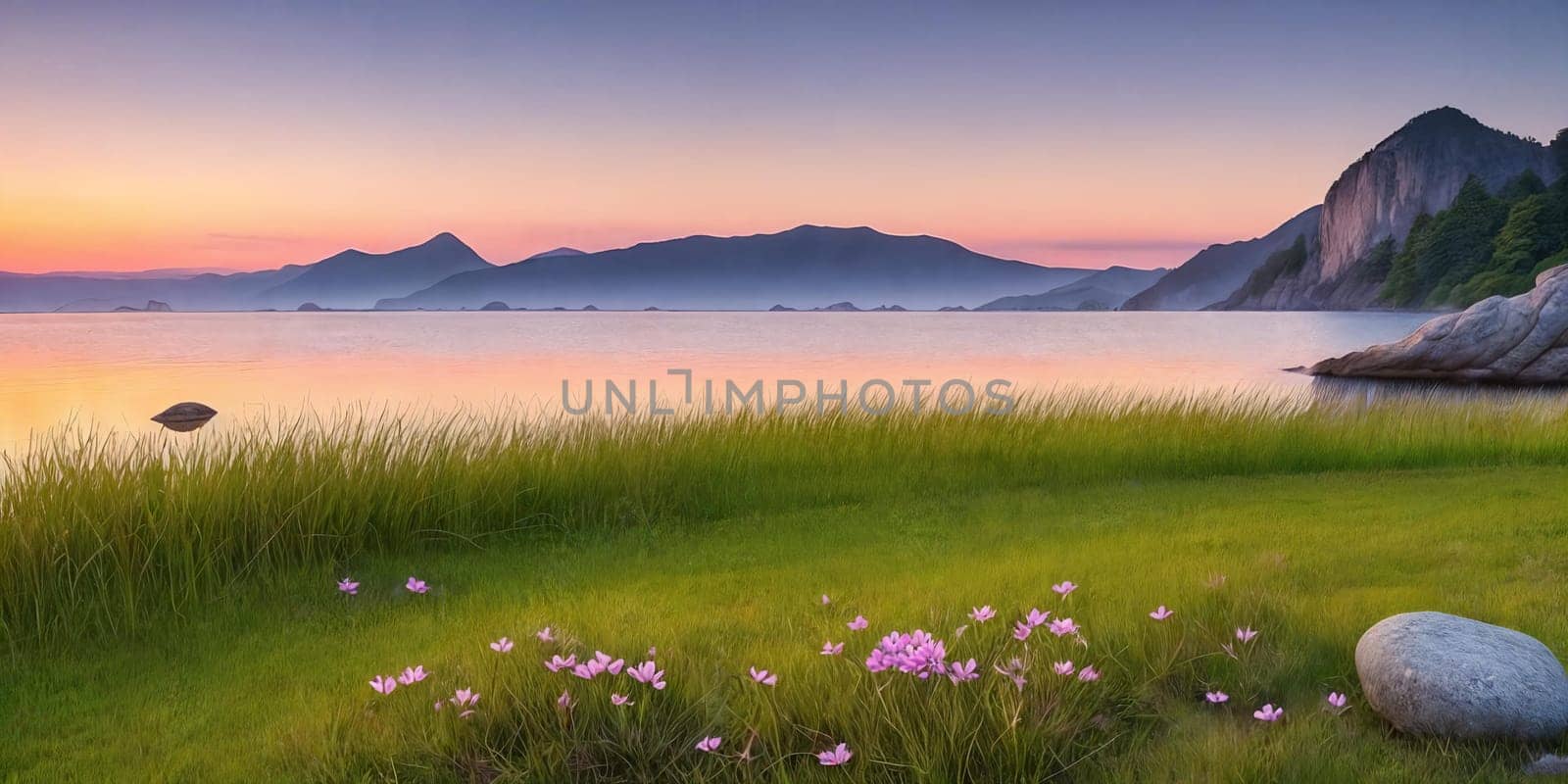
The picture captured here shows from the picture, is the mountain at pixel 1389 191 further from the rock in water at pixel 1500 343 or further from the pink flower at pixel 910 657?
the pink flower at pixel 910 657

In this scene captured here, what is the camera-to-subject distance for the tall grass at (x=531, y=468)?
6.32 m

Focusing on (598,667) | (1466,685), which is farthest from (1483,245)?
(598,667)

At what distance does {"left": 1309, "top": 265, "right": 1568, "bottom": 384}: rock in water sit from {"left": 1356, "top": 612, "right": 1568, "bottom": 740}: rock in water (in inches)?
1155

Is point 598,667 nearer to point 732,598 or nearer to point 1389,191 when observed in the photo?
point 732,598

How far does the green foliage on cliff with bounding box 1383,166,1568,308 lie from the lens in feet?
225

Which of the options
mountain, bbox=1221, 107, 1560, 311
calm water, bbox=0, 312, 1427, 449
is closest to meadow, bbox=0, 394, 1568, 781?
calm water, bbox=0, 312, 1427, 449

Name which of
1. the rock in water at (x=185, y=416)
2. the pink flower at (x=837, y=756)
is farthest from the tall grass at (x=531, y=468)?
the rock in water at (x=185, y=416)

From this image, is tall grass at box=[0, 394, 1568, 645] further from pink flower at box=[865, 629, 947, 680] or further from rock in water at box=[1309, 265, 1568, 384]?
rock in water at box=[1309, 265, 1568, 384]

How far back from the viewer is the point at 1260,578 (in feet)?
19.0

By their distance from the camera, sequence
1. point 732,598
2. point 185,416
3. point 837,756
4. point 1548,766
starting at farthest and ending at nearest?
point 185,416 → point 732,598 → point 1548,766 → point 837,756

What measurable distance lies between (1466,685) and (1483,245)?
317 feet

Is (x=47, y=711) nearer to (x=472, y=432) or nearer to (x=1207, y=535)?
(x=472, y=432)

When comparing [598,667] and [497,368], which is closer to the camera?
[598,667]

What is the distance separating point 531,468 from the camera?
8.99 meters
